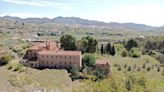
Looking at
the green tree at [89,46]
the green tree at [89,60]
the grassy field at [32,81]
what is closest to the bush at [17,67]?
the grassy field at [32,81]

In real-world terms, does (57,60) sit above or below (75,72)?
above

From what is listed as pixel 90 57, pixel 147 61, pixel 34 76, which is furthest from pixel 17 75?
pixel 147 61

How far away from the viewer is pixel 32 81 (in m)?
36.8

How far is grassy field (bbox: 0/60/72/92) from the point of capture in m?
33.6

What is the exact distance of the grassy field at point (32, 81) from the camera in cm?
3362

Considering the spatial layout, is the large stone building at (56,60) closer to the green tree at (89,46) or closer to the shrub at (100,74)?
the shrub at (100,74)

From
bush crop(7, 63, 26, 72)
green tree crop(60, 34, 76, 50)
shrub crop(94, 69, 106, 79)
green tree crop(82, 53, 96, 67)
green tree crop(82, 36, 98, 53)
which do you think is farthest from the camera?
green tree crop(82, 36, 98, 53)

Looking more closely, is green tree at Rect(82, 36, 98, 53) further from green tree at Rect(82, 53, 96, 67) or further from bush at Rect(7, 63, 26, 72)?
bush at Rect(7, 63, 26, 72)

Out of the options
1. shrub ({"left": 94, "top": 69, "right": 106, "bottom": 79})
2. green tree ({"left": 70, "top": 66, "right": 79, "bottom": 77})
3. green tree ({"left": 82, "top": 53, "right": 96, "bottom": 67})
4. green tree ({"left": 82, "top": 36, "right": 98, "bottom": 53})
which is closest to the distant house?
green tree ({"left": 82, "top": 53, "right": 96, "bottom": 67})

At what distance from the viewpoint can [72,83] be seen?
39.0 metres

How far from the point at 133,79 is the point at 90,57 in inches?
964

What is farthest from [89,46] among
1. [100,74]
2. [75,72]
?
[100,74]

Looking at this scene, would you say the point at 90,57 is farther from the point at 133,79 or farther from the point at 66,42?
the point at 133,79

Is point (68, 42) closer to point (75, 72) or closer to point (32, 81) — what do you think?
point (75, 72)
